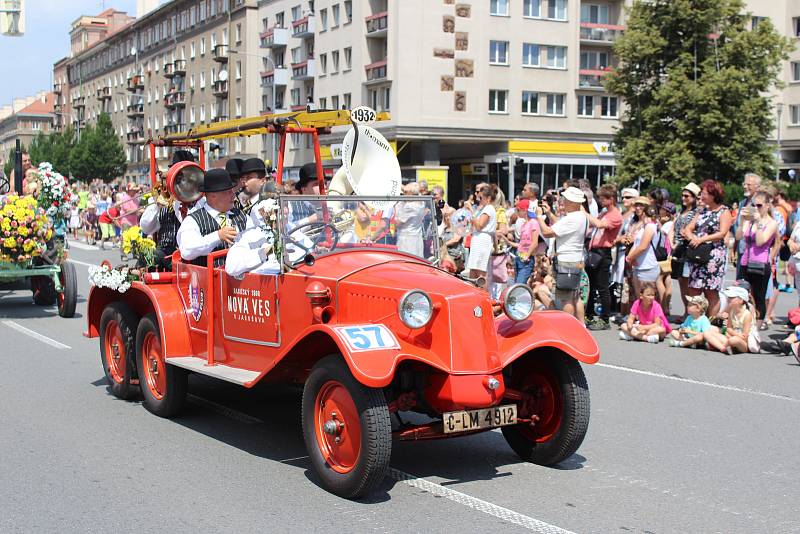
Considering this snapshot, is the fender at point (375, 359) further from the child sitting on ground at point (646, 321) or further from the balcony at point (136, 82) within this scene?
the balcony at point (136, 82)

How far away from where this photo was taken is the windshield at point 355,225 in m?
6.47

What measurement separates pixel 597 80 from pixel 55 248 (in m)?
46.0

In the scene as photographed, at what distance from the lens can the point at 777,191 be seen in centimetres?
1361

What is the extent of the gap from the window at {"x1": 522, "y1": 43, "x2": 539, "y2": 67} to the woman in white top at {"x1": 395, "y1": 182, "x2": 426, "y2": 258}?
48.1 meters

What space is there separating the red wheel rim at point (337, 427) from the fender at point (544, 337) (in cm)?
95

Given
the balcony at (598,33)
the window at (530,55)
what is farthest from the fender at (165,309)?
the balcony at (598,33)

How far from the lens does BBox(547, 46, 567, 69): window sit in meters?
54.5

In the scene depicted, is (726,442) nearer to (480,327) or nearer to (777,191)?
(480,327)

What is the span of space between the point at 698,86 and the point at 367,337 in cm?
4064

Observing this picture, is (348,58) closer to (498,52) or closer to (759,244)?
(498,52)

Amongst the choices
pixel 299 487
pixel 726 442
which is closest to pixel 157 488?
pixel 299 487

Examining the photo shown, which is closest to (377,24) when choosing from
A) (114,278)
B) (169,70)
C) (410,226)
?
(169,70)

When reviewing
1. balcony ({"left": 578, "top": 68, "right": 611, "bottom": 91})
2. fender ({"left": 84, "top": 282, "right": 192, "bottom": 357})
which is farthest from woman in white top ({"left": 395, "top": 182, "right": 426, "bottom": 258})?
balcony ({"left": 578, "top": 68, "right": 611, "bottom": 91})

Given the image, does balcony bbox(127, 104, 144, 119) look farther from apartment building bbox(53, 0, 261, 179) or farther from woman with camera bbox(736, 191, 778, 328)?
woman with camera bbox(736, 191, 778, 328)
